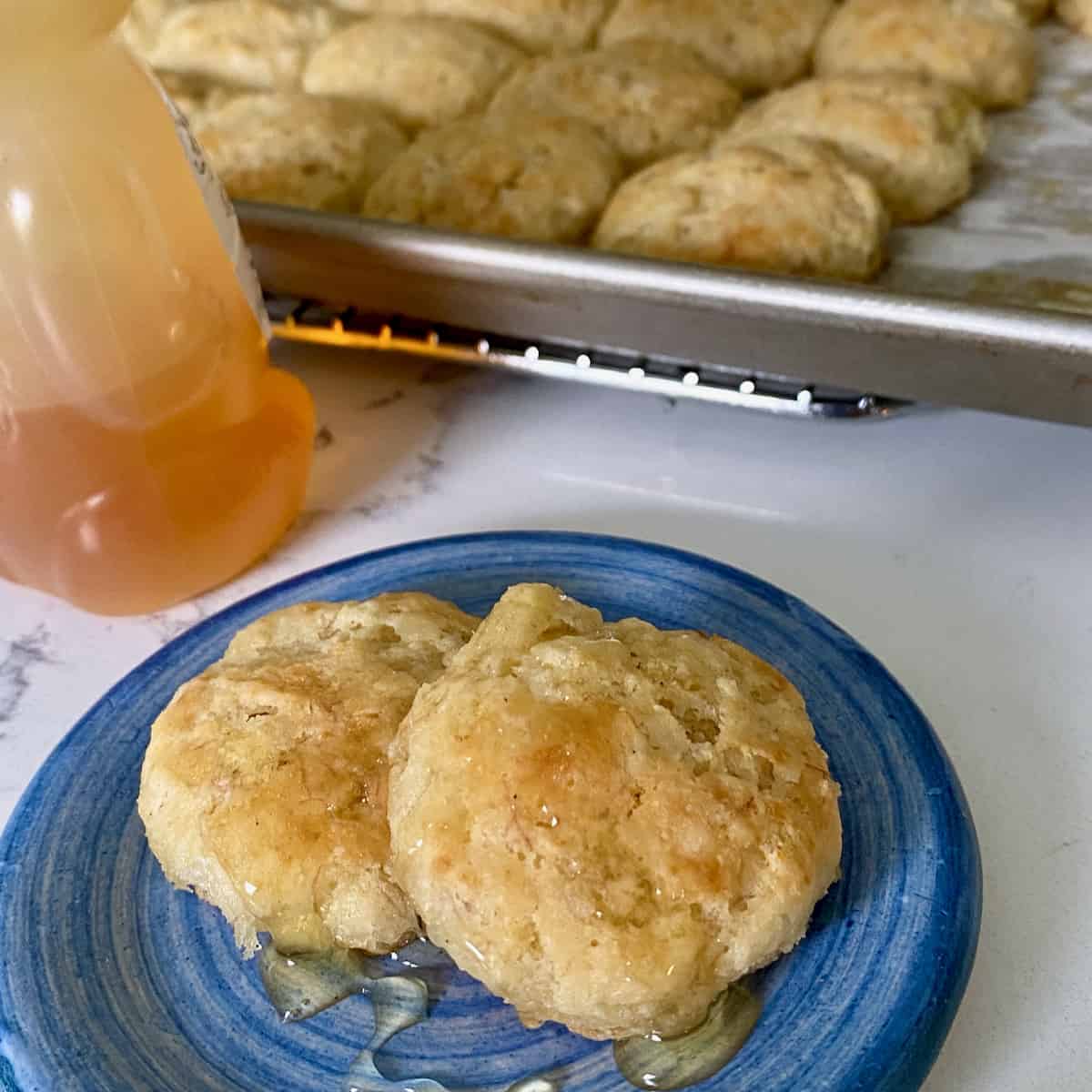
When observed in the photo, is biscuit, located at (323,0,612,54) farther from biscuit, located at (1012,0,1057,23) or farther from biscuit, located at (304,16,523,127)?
biscuit, located at (1012,0,1057,23)

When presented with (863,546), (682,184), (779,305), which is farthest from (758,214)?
(863,546)

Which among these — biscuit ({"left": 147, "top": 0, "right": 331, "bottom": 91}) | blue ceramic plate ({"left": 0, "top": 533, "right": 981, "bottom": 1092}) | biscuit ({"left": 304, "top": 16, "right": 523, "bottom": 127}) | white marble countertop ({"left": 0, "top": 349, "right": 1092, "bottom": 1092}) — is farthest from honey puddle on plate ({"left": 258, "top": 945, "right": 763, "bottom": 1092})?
biscuit ({"left": 147, "top": 0, "right": 331, "bottom": 91})

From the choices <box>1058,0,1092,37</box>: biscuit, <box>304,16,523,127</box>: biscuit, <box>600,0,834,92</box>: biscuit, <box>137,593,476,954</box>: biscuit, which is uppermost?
<box>1058,0,1092,37</box>: biscuit

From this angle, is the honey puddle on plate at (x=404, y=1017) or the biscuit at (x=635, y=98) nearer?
the honey puddle on plate at (x=404, y=1017)

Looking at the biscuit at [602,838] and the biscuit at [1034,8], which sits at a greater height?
A: the biscuit at [1034,8]

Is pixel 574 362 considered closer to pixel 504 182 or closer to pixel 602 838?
pixel 504 182

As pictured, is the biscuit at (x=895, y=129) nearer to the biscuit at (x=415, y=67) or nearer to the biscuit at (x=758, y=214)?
the biscuit at (x=758, y=214)

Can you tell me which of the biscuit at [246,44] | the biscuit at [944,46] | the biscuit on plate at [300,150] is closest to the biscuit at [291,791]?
the biscuit on plate at [300,150]
